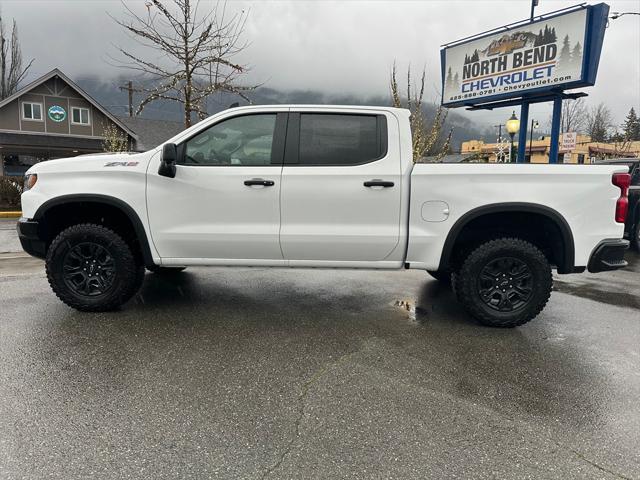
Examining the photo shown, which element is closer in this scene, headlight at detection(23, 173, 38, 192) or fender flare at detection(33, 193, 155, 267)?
fender flare at detection(33, 193, 155, 267)

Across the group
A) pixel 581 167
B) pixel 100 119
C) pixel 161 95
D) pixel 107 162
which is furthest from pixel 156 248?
pixel 100 119

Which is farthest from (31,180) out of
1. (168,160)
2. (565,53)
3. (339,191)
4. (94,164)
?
(565,53)

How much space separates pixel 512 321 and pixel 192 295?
3.34 meters

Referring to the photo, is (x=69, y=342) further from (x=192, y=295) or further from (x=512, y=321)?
(x=512, y=321)

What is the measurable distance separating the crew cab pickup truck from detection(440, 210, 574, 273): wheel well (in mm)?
13

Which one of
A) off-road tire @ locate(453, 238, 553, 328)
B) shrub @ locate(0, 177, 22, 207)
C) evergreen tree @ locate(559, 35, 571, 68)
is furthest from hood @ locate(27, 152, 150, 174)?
shrub @ locate(0, 177, 22, 207)

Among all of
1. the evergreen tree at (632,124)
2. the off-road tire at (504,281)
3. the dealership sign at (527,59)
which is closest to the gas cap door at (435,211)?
the off-road tire at (504,281)

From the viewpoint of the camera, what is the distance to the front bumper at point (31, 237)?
4352mm

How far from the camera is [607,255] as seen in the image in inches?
160

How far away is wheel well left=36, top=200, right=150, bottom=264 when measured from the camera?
14.4 feet

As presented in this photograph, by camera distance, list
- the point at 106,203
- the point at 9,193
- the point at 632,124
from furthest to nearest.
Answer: the point at 632,124, the point at 9,193, the point at 106,203

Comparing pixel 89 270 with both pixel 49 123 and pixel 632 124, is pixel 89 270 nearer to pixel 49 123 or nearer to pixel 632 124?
pixel 49 123

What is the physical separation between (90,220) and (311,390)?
295 cm

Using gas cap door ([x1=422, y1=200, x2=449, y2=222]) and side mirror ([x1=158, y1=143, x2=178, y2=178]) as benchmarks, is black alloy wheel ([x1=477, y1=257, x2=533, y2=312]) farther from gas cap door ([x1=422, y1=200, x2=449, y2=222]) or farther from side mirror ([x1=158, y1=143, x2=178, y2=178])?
side mirror ([x1=158, y1=143, x2=178, y2=178])
